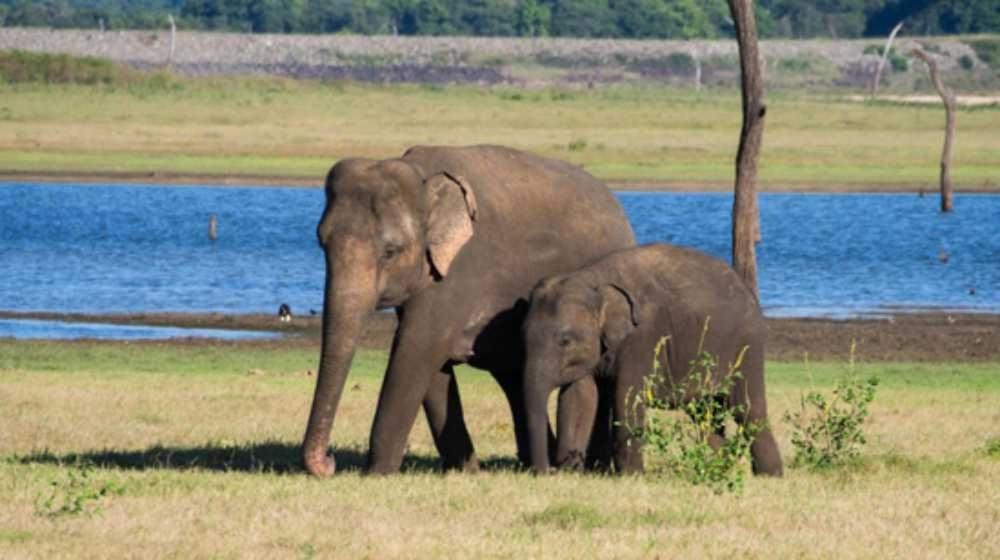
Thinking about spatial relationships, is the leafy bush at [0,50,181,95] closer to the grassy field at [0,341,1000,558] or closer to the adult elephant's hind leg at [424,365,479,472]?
the grassy field at [0,341,1000,558]

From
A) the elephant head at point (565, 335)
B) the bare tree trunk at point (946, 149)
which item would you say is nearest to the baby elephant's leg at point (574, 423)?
the elephant head at point (565, 335)

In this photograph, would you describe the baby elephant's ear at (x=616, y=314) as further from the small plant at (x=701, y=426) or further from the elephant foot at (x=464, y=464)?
the elephant foot at (x=464, y=464)

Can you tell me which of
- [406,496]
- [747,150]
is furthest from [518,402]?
[747,150]

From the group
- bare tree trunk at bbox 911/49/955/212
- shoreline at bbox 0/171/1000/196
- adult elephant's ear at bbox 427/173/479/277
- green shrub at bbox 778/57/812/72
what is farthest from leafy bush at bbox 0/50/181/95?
adult elephant's ear at bbox 427/173/479/277

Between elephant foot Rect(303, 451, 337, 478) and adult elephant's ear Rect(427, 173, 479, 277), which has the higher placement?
adult elephant's ear Rect(427, 173, 479, 277)

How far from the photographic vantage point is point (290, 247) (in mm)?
43594

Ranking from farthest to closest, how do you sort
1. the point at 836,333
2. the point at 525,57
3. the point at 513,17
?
the point at 513,17 → the point at 525,57 → the point at 836,333

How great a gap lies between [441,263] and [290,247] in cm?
2889

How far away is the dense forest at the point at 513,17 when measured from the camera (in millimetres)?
162875

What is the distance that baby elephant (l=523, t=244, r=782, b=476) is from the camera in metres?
14.9

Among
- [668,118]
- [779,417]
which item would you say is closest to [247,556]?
[779,417]

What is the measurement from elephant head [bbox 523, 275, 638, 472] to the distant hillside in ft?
357

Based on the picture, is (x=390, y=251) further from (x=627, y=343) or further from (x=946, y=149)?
(x=946, y=149)

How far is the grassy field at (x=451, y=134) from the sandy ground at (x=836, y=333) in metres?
24.4
